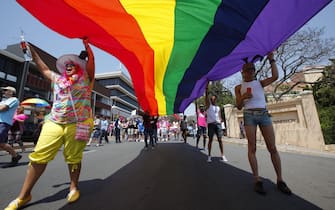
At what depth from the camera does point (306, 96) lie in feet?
37.3

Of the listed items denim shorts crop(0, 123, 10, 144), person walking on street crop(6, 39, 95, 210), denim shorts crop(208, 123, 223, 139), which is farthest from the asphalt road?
denim shorts crop(208, 123, 223, 139)

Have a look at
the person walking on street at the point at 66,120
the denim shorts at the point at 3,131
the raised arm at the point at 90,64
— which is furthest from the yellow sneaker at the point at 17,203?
the denim shorts at the point at 3,131

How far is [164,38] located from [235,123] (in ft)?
52.4

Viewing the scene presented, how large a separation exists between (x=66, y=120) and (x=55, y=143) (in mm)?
280

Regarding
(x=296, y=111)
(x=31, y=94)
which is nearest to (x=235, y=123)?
(x=296, y=111)

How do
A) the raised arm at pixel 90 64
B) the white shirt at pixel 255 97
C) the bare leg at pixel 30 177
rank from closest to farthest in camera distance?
the bare leg at pixel 30 177
the raised arm at pixel 90 64
the white shirt at pixel 255 97

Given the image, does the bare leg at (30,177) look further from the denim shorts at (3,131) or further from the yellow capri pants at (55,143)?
the denim shorts at (3,131)

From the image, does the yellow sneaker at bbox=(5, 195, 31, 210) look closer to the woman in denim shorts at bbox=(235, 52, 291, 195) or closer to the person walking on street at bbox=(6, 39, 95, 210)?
the person walking on street at bbox=(6, 39, 95, 210)

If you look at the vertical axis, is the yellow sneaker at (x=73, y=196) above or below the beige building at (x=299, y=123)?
below

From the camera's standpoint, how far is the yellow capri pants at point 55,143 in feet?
6.39

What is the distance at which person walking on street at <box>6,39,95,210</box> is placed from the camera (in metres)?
1.95

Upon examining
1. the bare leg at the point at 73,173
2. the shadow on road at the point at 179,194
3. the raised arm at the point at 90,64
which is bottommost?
the shadow on road at the point at 179,194

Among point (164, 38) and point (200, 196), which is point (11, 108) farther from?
point (200, 196)

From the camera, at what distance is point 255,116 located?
8.36 ft
